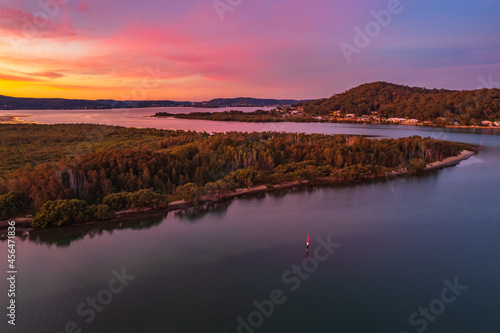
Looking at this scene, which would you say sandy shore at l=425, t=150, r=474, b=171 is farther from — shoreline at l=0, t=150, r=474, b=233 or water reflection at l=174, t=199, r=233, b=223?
water reflection at l=174, t=199, r=233, b=223

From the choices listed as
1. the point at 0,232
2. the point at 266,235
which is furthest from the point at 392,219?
the point at 0,232

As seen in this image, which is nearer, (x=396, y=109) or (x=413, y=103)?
(x=396, y=109)

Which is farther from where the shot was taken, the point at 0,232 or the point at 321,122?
the point at 321,122

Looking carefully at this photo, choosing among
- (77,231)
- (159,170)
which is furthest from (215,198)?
(77,231)

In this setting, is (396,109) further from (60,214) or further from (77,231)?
(60,214)

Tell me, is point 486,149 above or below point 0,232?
above

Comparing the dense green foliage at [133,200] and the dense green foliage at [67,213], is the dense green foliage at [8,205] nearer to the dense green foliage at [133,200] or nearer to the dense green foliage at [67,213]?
the dense green foliage at [67,213]

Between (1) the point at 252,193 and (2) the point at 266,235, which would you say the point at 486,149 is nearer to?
(1) the point at 252,193
